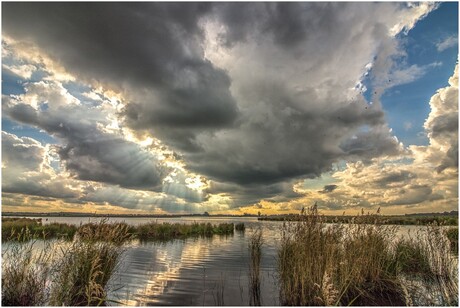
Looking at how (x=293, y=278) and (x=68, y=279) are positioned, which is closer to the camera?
(x=68, y=279)

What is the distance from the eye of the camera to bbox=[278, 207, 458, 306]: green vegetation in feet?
31.4

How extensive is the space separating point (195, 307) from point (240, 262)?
10893mm

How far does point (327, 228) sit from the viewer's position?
36.8 ft

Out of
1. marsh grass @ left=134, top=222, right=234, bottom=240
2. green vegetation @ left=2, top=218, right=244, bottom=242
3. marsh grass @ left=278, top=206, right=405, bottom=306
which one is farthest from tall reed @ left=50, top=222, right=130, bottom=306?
marsh grass @ left=134, top=222, right=234, bottom=240

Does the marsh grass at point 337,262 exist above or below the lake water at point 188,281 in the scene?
above

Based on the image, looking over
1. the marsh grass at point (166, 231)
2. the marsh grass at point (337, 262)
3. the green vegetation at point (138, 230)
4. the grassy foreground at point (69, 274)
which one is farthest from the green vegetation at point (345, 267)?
the marsh grass at point (166, 231)

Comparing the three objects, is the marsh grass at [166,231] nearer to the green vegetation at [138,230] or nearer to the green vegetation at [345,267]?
the green vegetation at [138,230]

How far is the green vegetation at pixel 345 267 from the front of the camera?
9562 mm

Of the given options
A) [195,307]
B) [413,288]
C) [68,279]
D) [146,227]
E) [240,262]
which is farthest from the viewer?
[146,227]

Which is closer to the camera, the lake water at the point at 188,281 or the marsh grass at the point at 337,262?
the marsh grass at the point at 337,262

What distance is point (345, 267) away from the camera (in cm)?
1006

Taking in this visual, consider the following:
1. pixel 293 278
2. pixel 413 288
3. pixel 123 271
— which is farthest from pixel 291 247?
pixel 123 271

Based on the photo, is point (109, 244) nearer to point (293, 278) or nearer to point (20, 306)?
point (20, 306)

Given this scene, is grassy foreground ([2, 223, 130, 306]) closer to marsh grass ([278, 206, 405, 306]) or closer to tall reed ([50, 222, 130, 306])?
tall reed ([50, 222, 130, 306])
